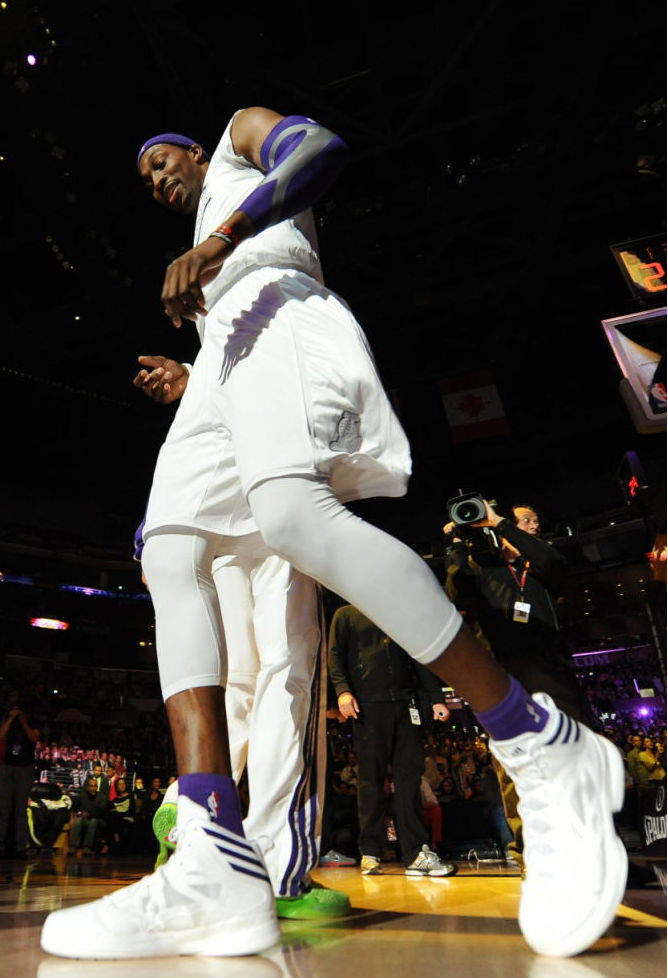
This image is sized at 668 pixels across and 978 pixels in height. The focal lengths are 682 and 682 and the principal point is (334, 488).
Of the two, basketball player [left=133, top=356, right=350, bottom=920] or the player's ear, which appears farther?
the player's ear

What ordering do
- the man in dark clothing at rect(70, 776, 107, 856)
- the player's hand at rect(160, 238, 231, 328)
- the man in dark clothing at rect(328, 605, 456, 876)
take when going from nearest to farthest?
1. the player's hand at rect(160, 238, 231, 328)
2. the man in dark clothing at rect(328, 605, 456, 876)
3. the man in dark clothing at rect(70, 776, 107, 856)

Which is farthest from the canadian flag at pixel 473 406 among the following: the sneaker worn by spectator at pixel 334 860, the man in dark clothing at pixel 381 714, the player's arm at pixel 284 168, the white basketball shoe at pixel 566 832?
the white basketball shoe at pixel 566 832

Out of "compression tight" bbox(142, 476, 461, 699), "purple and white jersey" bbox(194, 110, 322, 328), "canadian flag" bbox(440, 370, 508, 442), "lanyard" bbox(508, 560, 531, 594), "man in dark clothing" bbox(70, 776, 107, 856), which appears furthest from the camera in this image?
"canadian flag" bbox(440, 370, 508, 442)

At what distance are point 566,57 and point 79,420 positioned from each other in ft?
32.0

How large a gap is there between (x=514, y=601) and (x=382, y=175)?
6520 mm

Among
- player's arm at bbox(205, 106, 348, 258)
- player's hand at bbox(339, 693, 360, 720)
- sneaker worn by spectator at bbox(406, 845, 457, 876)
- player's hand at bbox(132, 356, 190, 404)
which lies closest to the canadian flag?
player's hand at bbox(339, 693, 360, 720)

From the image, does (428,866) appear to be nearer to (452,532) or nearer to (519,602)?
(519,602)

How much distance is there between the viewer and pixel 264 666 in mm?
1441

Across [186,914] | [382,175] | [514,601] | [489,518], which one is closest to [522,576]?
[514,601]

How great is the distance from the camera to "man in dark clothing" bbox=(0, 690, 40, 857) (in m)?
6.46

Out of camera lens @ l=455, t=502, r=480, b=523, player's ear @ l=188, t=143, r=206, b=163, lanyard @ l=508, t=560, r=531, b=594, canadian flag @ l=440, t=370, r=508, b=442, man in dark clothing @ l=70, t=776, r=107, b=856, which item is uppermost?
canadian flag @ l=440, t=370, r=508, b=442

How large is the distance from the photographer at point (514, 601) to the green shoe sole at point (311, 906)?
1129mm

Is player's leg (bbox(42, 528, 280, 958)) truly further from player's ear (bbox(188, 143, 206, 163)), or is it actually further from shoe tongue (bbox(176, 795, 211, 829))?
player's ear (bbox(188, 143, 206, 163))

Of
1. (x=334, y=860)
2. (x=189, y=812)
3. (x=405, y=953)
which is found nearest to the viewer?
(x=405, y=953)
